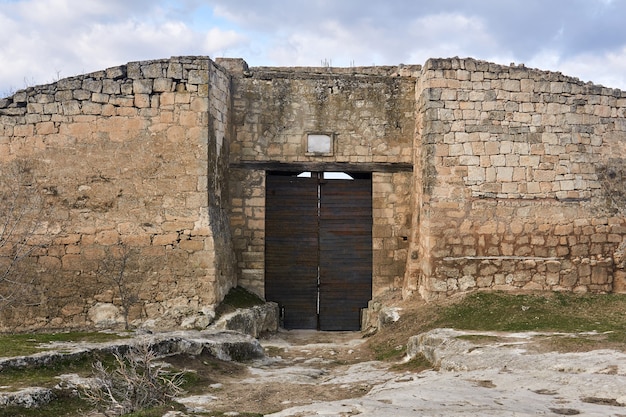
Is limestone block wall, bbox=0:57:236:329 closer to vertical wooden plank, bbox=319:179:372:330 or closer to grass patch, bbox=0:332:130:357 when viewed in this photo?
grass patch, bbox=0:332:130:357

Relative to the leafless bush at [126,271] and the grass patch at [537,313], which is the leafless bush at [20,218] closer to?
the leafless bush at [126,271]

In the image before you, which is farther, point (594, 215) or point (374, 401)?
point (594, 215)

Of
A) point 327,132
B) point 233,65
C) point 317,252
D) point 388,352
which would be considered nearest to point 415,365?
point 388,352

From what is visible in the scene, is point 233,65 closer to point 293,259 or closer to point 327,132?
point 327,132

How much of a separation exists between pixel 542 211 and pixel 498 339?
331 cm

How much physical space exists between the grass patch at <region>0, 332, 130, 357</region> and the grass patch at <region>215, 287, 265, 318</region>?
7.38 ft

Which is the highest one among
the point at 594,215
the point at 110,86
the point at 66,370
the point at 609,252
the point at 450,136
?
the point at 110,86

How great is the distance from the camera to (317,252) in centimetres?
1058

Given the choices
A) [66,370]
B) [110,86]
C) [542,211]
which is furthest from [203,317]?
[542,211]

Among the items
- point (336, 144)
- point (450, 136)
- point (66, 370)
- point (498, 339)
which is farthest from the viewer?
point (336, 144)

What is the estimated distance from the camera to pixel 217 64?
9672 millimetres

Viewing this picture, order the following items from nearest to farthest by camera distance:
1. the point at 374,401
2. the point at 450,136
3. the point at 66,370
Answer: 1. the point at 374,401
2. the point at 66,370
3. the point at 450,136

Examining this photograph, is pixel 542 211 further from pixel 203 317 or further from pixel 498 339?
pixel 203 317

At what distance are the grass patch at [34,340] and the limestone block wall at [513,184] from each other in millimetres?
4886
